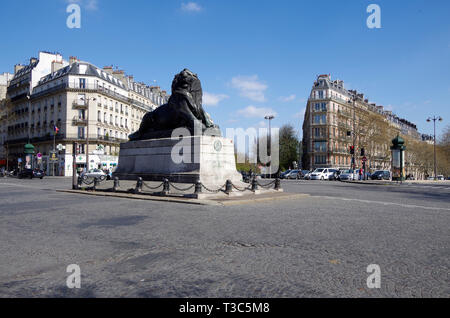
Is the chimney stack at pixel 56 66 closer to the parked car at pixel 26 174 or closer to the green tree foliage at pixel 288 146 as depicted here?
the parked car at pixel 26 174

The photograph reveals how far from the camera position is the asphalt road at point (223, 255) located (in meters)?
3.52

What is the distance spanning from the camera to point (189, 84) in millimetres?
17062

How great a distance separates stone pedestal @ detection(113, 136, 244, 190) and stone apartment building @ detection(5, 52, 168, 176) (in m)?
32.8

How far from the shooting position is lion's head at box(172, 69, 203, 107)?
55.4 feet

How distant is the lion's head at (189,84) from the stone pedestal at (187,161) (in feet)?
8.17

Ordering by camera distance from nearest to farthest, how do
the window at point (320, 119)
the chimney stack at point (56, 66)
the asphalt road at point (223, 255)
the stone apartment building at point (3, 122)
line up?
the asphalt road at point (223, 255) < the chimney stack at point (56, 66) < the stone apartment building at point (3, 122) < the window at point (320, 119)

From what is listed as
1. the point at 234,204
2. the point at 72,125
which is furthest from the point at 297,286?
the point at 72,125

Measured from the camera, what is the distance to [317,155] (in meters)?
72.9

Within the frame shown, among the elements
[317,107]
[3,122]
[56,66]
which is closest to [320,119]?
[317,107]

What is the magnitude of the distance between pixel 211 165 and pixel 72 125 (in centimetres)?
4198

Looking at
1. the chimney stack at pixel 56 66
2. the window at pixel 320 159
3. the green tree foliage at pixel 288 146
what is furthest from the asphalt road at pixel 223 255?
the window at pixel 320 159

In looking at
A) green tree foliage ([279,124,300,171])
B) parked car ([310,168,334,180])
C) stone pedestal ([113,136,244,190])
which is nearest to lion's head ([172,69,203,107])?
stone pedestal ([113,136,244,190])

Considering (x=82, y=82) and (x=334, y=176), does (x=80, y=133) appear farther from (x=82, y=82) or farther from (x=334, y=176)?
(x=334, y=176)
